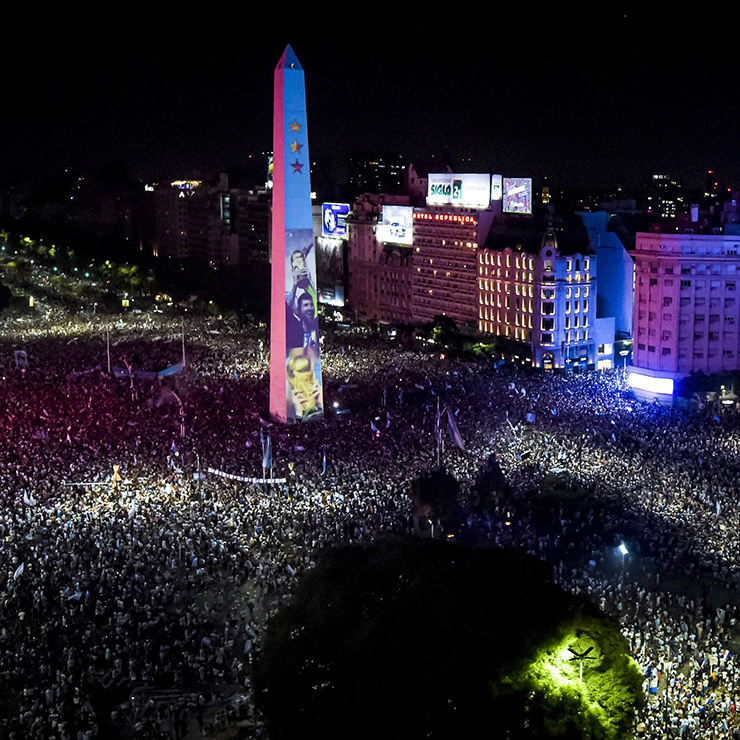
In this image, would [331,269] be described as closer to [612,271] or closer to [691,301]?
[612,271]

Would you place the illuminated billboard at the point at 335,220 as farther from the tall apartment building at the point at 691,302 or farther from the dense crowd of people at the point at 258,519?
the dense crowd of people at the point at 258,519

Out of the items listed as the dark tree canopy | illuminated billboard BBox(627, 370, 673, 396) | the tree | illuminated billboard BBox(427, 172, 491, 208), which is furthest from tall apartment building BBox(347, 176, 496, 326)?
the dark tree canopy

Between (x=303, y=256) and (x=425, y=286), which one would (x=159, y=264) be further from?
(x=303, y=256)

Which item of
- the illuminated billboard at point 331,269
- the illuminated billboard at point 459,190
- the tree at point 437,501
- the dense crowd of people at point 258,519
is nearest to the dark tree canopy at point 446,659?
the dense crowd of people at point 258,519

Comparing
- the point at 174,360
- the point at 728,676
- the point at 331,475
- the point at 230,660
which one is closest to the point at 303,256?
the point at 331,475

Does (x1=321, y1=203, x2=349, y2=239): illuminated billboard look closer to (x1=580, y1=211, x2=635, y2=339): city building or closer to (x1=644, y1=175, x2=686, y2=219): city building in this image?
(x1=580, y1=211, x2=635, y2=339): city building

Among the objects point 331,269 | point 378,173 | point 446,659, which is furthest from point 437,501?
point 378,173
